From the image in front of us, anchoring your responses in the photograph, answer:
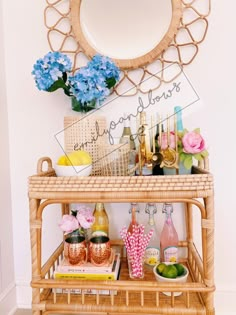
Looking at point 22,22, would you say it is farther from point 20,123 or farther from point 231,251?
point 231,251

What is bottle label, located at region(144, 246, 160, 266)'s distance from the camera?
4.00ft

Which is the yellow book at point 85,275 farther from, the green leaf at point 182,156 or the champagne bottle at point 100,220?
the green leaf at point 182,156

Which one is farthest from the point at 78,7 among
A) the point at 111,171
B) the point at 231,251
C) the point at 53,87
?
the point at 231,251

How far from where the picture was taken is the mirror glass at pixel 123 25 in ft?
4.30

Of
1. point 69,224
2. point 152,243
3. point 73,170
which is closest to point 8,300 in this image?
point 69,224

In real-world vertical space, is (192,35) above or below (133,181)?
above

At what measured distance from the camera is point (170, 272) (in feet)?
3.48

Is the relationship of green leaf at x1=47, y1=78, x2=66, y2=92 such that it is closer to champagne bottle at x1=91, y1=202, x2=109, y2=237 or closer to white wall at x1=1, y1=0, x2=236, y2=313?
white wall at x1=1, y1=0, x2=236, y2=313

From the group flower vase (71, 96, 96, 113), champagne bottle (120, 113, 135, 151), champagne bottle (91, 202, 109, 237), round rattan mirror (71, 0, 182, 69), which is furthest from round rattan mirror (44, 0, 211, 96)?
champagne bottle (91, 202, 109, 237)

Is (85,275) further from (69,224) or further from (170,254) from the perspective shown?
(170,254)

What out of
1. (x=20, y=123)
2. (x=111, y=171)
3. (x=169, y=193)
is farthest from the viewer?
(x=20, y=123)

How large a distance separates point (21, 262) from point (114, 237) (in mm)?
471

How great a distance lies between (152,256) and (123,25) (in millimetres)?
968

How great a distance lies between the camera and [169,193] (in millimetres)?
941
